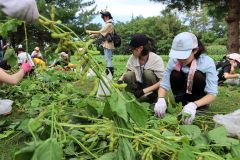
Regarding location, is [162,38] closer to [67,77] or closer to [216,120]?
[67,77]

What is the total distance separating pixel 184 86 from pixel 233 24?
6284 mm

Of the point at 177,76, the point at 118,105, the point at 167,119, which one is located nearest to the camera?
the point at 118,105

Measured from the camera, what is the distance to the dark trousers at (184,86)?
9.49 feet

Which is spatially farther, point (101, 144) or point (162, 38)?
point (162, 38)

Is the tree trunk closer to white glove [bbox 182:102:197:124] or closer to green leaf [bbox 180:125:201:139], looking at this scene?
white glove [bbox 182:102:197:124]

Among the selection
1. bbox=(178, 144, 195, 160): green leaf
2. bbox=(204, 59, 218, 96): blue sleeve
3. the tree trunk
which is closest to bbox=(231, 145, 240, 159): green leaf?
bbox=(178, 144, 195, 160): green leaf

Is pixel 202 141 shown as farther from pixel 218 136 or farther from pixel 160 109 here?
pixel 160 109

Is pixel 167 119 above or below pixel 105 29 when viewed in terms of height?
below

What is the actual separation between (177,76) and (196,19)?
1879 inches

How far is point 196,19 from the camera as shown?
49.3m

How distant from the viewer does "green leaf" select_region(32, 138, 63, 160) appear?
4.50 feet

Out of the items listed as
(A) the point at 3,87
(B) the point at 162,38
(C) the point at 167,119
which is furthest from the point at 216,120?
(B) the point at 162,38

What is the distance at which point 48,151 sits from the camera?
1379 mm

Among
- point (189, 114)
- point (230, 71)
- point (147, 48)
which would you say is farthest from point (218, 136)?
point (230, 71)
